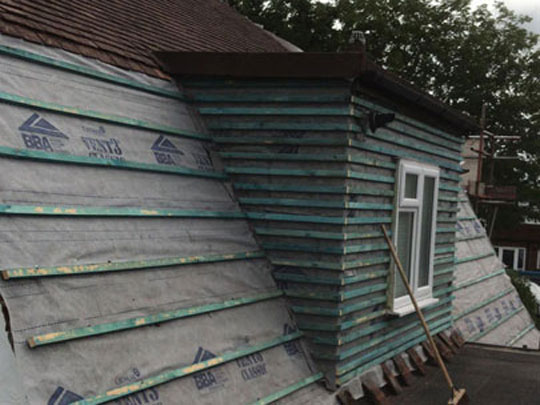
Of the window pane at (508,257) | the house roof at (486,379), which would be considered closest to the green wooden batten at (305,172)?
the house roof at (486,379)

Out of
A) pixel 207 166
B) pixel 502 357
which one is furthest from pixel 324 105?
pixel 502 357

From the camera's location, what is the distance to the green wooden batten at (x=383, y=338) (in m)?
6.04

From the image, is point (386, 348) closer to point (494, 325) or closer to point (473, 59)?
point (494, 325)

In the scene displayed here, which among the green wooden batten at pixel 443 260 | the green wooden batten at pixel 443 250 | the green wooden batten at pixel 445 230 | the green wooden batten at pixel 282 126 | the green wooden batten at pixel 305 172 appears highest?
the green wooden batten at pixel 282 126

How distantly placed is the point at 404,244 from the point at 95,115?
13.2ft

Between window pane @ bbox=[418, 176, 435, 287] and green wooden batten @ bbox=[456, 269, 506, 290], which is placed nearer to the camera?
window pane @ bbox=[418, 176, 435, 287]

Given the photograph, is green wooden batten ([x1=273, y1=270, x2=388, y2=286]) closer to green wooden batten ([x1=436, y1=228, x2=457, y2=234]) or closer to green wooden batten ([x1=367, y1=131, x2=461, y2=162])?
green wooden batten ([x1=367, y1=131, x2=461, y2=162])

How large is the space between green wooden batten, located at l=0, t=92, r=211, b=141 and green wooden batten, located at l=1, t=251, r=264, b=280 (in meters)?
1.23

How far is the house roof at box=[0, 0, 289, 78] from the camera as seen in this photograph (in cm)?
519

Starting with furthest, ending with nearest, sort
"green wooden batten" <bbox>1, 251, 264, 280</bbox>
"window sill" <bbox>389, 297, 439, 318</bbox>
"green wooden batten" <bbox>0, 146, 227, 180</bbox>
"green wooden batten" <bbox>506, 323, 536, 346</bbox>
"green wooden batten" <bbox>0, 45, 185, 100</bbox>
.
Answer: "green wooden batten" <bbox>506, 323, 536, 346</bbox>
"window sill" <bbox>389, 297, 439, 318</bbox>
"green wooden batten" <bbox>0, 45, 185, 100</bbox>
"green wooden batten" <bbox>0, 146, 227, 180</bbox>
"green wooden batten" <bbox>1, 251, 264, 280</bbox>

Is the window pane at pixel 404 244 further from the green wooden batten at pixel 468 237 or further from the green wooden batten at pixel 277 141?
the green wooden batten at pixel 468 237

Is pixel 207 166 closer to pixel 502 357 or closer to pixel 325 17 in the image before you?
pixel 502 357

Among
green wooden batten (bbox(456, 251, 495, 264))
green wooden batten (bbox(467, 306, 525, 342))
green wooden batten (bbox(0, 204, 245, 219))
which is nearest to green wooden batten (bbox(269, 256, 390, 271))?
green wooden batten (bbox(0, 204, 245, 219))

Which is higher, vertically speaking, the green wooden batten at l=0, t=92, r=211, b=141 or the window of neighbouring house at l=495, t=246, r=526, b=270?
the green wooden batten at l=0, t=92, r=211, b=141
